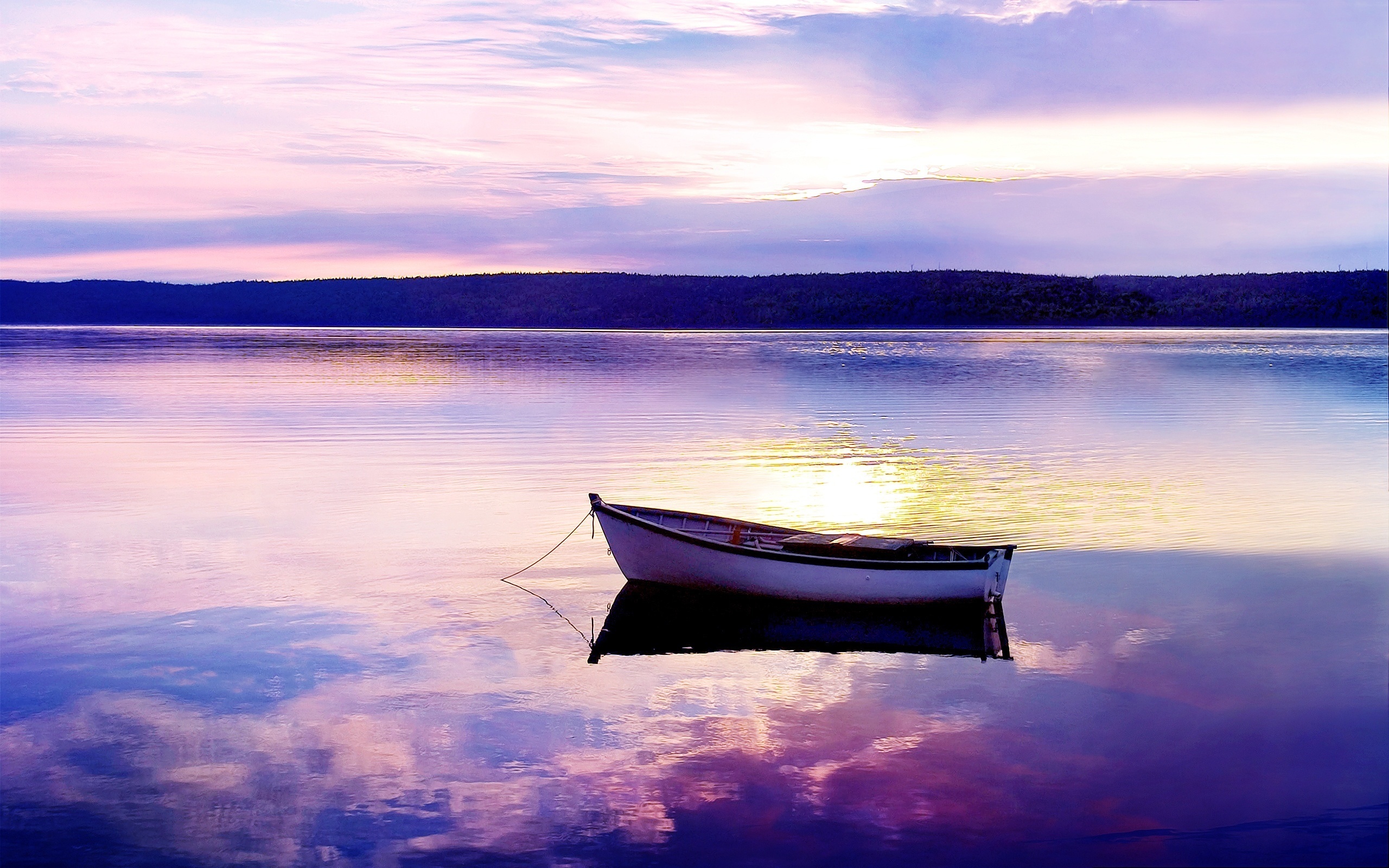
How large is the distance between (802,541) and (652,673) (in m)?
3.07

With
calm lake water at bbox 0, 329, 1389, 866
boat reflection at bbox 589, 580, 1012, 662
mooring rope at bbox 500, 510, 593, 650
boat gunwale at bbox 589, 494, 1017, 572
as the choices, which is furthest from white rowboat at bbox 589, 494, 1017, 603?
mooring rope at bbox 500, 510, 593, 650

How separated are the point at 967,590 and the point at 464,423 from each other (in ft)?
66.2

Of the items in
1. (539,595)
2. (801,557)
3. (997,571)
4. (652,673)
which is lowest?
(652,673)

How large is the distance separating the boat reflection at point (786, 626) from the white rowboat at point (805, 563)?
12 centimetres

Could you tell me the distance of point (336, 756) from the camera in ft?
26.4

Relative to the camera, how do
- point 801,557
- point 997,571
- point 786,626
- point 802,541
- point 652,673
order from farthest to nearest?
point 802,541 → point 801,557 → point 997,571 → point 786,626 → point 652,673

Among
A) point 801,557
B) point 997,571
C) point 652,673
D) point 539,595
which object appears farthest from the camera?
point 539,595

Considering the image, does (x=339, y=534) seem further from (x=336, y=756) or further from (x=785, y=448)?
(x=785, y=448)

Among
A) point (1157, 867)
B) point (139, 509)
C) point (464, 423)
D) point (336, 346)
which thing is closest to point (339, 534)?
point (139, 509)

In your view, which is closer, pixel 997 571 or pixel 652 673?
pixel 652 673

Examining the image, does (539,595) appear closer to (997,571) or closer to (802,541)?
(802,541)

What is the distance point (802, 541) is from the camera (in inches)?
495

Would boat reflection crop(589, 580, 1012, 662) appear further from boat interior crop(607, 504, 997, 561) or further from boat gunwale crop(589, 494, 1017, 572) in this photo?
boat interior crop(607, 504, 997, 561)

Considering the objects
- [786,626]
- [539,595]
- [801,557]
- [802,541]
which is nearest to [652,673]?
[786,626]
